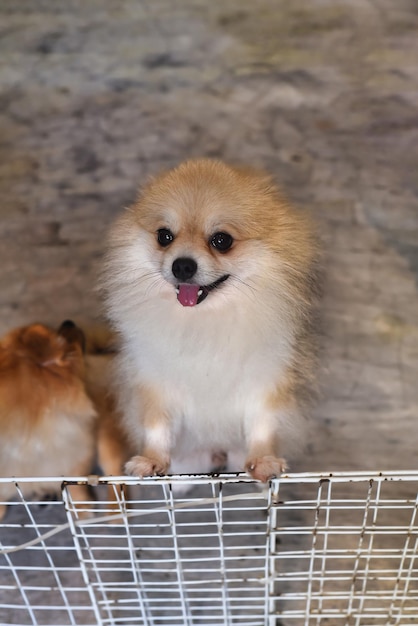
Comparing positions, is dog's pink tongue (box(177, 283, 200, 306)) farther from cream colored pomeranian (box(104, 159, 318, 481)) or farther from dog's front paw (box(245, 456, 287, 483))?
dog's front paw (box(245, 456, 287, 483))

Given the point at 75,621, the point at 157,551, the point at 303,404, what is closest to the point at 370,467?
the point at 303,404

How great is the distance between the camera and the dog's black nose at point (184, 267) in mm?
1098

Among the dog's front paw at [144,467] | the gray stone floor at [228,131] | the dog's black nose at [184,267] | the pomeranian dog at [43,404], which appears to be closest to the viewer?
the dog's black nose at [184,267]

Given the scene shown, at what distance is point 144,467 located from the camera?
1.21 meters

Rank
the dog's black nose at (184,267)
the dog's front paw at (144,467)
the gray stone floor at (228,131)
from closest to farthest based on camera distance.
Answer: the dog's black nose at (184,267) → the dog's front paw at (144,467) → the gray stone floor at (228,131)

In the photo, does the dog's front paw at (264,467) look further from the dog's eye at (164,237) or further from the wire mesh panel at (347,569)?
the dog's eye at (164,237)

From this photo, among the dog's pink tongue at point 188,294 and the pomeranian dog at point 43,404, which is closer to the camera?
the dog's pink tongue at point 188,294

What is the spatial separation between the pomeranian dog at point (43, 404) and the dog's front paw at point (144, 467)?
9.8 inches

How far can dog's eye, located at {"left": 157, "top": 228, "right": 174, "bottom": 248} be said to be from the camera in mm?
1174

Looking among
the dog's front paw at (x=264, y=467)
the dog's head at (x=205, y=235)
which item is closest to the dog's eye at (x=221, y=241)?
the dog's head at (x=205, y=235)

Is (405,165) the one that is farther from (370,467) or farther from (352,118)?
(370,467)

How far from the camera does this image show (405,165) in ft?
7.14

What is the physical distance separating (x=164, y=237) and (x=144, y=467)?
1.49 feet

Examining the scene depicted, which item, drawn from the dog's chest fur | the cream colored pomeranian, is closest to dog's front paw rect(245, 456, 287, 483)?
the cream colored pomeranian
